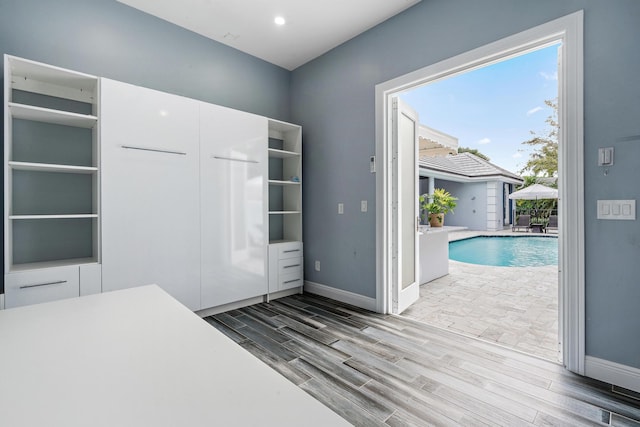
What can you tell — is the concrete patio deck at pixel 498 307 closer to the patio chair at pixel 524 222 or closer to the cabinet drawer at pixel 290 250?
the cabinet drawer at pixel 290 250

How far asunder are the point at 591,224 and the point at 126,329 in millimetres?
2570

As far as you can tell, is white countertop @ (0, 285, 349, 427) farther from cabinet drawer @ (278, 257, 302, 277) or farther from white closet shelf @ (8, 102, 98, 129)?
cabinet drawer @ (278, 257, 302, 277)

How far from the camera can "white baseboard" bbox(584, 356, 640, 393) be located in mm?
1857

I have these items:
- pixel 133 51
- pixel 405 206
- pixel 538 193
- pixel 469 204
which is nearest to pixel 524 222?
pixel 538 193

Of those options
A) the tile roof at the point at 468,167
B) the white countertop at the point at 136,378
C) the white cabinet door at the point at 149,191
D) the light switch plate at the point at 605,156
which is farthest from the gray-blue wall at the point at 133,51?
the tile roof at the point at 468,167

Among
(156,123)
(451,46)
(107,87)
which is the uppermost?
(451,46)

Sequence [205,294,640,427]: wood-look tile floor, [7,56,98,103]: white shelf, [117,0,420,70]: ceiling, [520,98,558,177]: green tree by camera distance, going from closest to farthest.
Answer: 1. [205,294,640,427]: wood-look tile floor
2. [7,56,98,103]: white shelf
3. [117,0,420,70]: ceiling
4. [520,98,558,177]: green tree

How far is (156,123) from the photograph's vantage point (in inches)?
106

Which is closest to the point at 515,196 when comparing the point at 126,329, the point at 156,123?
the point at 156,123

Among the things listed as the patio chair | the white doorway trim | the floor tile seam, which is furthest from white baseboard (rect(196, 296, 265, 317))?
the patio chair

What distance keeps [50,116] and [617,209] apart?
13.2ft

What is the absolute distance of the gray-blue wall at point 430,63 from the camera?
1.87 meters

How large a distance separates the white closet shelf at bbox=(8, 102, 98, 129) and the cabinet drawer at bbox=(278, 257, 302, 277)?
2285 millimetres

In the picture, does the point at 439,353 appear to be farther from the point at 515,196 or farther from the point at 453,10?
the point at 515,196
